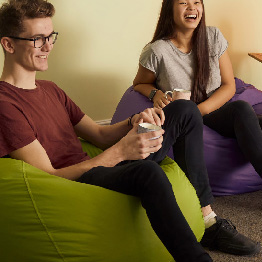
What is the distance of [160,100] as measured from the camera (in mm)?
2465

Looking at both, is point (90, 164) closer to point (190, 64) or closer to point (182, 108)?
point (182, 108)

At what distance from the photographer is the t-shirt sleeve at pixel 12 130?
5.70ft

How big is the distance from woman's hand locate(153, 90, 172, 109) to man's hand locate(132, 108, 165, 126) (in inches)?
16.1

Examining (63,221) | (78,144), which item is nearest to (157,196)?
(63,221)

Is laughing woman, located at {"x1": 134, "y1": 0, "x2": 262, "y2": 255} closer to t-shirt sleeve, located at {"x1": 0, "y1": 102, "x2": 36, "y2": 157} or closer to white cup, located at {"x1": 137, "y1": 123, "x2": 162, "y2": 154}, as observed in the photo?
white cup, located at {"x1": 137, "y1": 123, "x2": 162, "y2": 154}

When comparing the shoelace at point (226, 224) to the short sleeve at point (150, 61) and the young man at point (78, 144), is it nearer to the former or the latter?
the young man at point (78, 144)

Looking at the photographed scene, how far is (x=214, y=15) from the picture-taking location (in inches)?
143

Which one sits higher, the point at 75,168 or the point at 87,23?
the point at 87,23

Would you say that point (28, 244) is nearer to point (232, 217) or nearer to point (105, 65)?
point (232, 217)

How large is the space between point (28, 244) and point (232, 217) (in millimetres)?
1092

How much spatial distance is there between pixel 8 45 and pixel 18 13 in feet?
0.40

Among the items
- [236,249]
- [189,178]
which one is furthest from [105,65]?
[236,249]

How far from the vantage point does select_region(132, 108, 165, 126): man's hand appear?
76.5 inches

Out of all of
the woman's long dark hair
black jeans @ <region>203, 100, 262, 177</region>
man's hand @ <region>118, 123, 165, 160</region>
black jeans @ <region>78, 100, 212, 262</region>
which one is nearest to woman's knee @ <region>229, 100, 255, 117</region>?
black jeans @ <region>203, 100, 262, 177</region>
